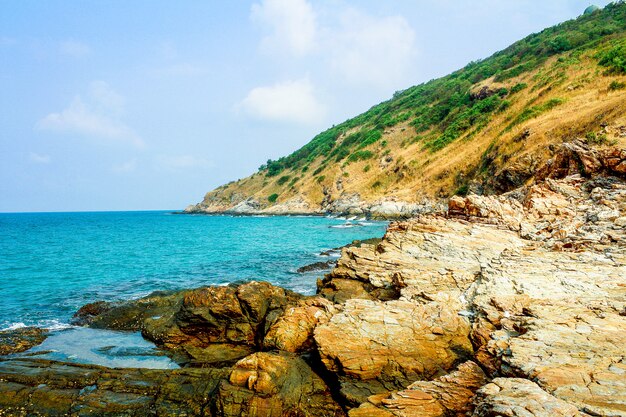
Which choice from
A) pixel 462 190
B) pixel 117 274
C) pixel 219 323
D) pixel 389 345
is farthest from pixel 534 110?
pixel 117 274

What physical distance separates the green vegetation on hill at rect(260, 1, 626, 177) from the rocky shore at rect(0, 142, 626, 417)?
140ft

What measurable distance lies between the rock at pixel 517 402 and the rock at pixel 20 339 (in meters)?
13.5

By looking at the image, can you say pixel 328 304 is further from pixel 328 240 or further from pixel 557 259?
pixel 328 240

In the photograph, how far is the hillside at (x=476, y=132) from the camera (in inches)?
1497

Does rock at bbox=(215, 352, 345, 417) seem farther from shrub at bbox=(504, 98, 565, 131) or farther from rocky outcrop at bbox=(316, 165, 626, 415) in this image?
shrub at bbox=(504, 98, 565, 131)

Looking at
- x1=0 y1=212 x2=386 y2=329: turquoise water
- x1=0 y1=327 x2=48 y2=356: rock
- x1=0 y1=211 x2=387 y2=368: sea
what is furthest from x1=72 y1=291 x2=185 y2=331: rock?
x1=0 y1=327 x2=48 y2=356: rock

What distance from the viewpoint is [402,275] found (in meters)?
12.7

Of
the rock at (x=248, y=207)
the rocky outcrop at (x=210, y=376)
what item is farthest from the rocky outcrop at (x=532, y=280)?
the rock at (x=248, y=207)

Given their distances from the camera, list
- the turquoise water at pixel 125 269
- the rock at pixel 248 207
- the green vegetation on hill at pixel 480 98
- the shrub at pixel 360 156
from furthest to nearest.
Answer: the rock at pixel 248 207, the shrub at pixel 360 156, the green vegetation on hill at pixel 480 98, the turquoise water at pixel 125 269

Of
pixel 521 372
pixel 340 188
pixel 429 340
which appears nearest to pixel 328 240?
pixel 429 340

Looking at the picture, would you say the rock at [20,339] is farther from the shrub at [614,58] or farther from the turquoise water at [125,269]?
the shrub at [614,58]

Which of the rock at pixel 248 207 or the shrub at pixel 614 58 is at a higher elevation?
the shrub at pixel 614 58

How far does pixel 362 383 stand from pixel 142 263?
26.5 metres

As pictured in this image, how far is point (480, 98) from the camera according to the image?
6862 cm
